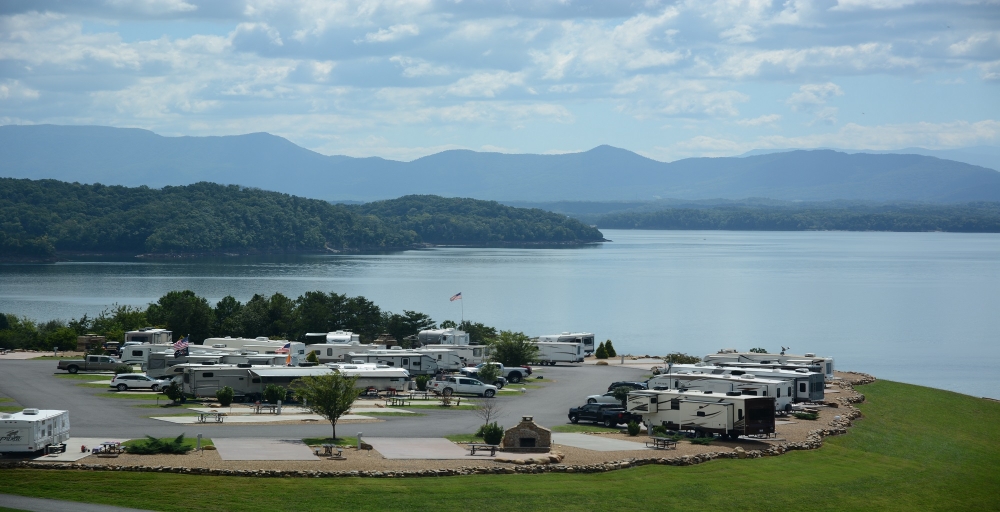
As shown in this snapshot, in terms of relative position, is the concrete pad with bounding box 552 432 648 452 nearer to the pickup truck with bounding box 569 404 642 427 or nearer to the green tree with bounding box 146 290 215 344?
the pickup truck with bounding box 569 404 642 427

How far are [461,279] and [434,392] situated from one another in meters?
113

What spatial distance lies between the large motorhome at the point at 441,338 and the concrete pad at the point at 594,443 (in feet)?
85.2

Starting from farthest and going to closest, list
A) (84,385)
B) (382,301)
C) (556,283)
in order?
(556,283), (382,301), (84,385)

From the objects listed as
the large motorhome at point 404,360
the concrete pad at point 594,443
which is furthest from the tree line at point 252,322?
the concrete pad at point 594,443

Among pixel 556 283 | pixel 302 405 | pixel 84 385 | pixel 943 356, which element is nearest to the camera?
pixel 302 405

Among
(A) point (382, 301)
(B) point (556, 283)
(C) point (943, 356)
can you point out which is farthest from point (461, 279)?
(C) point (943, 356)

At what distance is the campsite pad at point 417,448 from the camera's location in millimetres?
29656

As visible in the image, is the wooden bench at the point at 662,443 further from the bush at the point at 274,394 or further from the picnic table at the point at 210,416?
the bush at the point at 274,394

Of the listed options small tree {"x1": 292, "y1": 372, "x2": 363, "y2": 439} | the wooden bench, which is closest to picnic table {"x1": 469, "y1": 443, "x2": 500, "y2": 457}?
small tree {"x1": 292, "y1": 372, "x2": 363, "y2": 439}

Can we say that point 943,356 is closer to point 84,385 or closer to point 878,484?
point 878,484

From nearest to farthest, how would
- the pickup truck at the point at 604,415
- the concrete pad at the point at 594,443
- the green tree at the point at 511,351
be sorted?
the concrete pad at the point at 594,443 → the pickup truck at the point at 604,415 → the green tree at the point at 511,351

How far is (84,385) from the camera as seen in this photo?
44.0m

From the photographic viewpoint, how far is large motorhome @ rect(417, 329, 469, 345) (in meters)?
59.9

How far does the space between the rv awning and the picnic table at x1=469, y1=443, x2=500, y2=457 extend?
33.6ft
